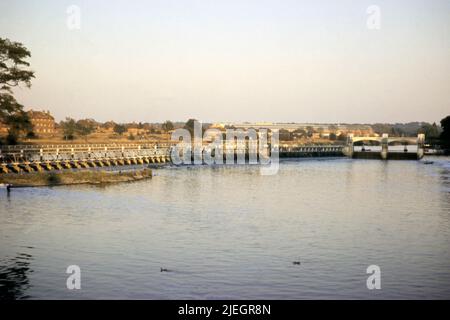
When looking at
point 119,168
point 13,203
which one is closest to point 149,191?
point 13,203

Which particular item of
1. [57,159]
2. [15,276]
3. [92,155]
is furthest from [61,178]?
[15,276]

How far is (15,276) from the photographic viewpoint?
86.7ft

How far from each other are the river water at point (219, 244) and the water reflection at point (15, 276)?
0.04 metres

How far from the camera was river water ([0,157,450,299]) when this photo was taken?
83.1 feet

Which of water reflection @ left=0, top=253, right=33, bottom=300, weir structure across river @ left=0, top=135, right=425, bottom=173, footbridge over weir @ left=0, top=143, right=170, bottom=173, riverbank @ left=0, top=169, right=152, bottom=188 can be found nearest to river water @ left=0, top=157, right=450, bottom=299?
water reflection @ left=0, top=253, right=33, bottom=300

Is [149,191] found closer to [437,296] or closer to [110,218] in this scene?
[110,218]

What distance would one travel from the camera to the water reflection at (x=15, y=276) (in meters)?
23.7

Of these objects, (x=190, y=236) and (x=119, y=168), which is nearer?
(x=190, y=236)

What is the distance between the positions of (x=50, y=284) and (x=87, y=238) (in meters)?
10.2

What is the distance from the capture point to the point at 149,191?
208 feet

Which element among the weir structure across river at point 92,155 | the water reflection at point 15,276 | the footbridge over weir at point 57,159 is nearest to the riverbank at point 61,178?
the footbridge over weir at point 57,159

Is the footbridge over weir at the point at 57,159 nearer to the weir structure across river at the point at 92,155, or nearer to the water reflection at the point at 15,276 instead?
the weir structure across river at the point at 92,155

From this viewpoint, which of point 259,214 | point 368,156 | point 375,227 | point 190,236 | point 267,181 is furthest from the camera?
point 368,156

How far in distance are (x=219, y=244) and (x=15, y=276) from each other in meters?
11.4
